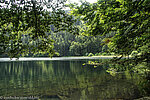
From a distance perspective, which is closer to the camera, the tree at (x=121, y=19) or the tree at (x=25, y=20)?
the tree at (x=25, y=20)

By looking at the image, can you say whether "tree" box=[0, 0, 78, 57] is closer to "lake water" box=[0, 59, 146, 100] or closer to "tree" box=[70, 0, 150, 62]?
"tree" box=[70, 0, 150, 62]

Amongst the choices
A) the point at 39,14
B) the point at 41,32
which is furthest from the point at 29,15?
the point at 41,32

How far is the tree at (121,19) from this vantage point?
7684 millimetres

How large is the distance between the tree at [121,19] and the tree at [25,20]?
3.23m

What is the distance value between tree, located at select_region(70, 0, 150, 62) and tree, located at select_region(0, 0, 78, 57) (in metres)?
3.23

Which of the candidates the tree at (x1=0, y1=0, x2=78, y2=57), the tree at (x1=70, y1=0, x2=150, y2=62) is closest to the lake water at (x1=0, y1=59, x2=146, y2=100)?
the tree at (x1=70, y1=0, x2=150, y2=62)

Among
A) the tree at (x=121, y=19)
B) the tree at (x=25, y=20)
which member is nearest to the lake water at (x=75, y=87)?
the tree at (x=121, y=19)

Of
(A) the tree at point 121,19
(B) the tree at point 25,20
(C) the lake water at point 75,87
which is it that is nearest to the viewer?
(B) the tree at point 25,20

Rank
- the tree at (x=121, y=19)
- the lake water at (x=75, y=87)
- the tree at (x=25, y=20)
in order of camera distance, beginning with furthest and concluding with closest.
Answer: the lake water at (x=75, y=87) < the tree at (x=121, y=19) < the tree at (x=25, y=20)

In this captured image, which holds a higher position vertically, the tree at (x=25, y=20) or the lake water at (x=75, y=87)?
the tree at (x=25, y=20)

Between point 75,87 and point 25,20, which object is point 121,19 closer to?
point 25,20

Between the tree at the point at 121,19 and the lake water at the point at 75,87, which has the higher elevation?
the tree at the point at 121,19

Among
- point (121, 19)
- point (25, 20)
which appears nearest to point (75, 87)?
point (121, 19)

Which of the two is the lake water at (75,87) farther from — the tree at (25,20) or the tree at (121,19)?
the tree at (25,20)
